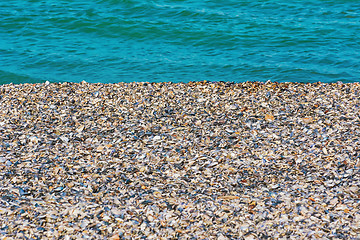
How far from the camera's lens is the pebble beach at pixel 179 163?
5.69 meters

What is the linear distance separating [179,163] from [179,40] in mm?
9164

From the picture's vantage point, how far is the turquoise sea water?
13141mm

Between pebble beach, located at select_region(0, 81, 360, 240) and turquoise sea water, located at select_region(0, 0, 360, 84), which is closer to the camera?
pebble beach, located at select_region(0, 81, 360, 240)

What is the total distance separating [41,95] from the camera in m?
9.91

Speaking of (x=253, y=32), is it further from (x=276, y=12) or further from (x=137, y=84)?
(x=137, y=84)

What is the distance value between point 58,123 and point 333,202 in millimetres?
5460

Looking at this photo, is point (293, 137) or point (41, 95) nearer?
point (293, 137)

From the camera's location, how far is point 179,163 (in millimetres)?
7090

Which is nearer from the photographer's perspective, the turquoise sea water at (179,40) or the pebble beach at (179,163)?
the pebble beach at (179,163)

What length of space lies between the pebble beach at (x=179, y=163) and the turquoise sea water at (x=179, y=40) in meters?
2.83

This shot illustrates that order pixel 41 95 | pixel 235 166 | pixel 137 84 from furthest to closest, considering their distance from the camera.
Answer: pixel 137 84
pixel 41 95
pixel 235 166

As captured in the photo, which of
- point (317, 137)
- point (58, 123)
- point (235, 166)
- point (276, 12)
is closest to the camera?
point (235, 166)

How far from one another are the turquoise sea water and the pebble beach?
111 inches

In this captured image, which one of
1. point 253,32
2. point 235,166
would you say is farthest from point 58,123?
point 253,32
